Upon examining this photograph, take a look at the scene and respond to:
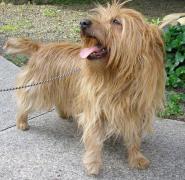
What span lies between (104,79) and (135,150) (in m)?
0.93

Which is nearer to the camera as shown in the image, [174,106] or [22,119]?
[22,119]

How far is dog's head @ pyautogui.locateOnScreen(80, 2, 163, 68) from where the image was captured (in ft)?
12.6

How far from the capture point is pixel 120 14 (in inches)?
155

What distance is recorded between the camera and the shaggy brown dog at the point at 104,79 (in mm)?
3887

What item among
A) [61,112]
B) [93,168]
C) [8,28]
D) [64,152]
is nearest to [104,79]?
[93,168]

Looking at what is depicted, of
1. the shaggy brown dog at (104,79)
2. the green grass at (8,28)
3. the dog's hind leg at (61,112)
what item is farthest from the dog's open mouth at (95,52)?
the green grass at (8,28)

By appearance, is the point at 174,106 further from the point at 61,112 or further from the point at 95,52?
the point at 95,52

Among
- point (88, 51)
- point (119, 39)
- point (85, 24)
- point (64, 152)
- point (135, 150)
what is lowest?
point (64, 152)

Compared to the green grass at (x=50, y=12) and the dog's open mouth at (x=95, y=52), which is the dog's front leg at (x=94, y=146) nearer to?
the dog's open mouth at (x=95, y=52)

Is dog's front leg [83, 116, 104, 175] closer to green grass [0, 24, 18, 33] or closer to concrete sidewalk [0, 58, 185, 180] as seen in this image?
concrete sidewalk [0, 58, 185, 180]

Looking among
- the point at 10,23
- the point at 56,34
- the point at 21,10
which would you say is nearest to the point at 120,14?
the point at 56,34

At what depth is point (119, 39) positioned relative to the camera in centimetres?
386

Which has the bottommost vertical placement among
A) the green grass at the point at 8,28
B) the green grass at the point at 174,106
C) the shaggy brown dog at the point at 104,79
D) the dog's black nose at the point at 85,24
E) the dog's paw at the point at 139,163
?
the green grass at the point at 8,28

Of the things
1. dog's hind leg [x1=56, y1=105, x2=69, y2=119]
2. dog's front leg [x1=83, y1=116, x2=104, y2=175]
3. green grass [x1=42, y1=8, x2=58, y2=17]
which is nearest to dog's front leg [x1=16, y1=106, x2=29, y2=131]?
dog's hind leg [x1=56, y1=105, x2=69, y2=119]
